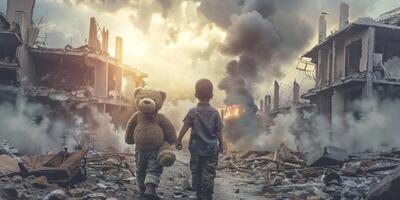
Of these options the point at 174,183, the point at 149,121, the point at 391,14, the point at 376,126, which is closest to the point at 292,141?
the point at 376,126

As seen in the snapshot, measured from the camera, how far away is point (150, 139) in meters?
6.66

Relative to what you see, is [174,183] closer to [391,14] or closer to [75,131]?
[75,131]

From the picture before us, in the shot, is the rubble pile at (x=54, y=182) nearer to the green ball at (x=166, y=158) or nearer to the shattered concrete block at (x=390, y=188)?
the green ball at (x=166, y=158)

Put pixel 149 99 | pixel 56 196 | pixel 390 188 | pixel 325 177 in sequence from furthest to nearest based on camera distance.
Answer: pixel 325 177
pixel 149 99
pixel 56 196
pixel 390 188

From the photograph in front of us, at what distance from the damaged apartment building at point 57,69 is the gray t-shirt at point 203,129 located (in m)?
17.8

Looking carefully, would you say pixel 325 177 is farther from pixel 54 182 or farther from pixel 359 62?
pixel 359 62

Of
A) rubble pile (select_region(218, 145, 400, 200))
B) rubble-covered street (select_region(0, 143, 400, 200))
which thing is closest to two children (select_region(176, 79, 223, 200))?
rubble-covered street (select_region(0, 143, 400, 200))

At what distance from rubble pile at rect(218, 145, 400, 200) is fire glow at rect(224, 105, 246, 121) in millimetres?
10445

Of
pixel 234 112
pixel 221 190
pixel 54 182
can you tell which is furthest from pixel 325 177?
pixel 234 112

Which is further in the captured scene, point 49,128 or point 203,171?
point 49,128

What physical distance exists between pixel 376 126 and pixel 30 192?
20.3 metres

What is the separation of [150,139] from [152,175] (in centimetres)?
59

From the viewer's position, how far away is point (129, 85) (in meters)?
34.3

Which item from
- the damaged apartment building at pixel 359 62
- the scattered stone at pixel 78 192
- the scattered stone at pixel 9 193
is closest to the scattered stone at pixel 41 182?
the scattered stone at pixel 78 192
